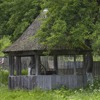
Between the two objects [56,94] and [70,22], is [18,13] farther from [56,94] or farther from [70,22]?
[56,94]

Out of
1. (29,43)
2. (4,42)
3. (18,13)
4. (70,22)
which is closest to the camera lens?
(70,22)

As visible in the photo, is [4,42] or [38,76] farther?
[4,42]

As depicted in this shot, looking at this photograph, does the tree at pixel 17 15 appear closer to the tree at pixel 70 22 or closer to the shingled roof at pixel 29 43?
the shingled roof at pixel 29 43

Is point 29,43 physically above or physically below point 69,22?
below

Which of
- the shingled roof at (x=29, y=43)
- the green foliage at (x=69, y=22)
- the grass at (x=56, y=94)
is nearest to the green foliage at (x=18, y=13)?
the shingled roof at (x=29, y=43)

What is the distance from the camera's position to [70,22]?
20750mm

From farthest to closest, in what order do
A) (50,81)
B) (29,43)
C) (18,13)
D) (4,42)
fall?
(4,42)
(18,13)
(29,43)
(50,81)

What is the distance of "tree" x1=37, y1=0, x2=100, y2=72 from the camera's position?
1978cm

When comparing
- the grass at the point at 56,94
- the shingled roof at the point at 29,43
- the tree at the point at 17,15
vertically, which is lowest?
the grass at the point at 56,94

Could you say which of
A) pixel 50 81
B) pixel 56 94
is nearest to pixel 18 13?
pixel 50 81

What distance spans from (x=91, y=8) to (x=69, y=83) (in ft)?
16.2

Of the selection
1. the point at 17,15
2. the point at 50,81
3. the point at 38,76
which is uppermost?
the point at 17,15

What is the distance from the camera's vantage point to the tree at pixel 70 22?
19780mm

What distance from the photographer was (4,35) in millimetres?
33094
